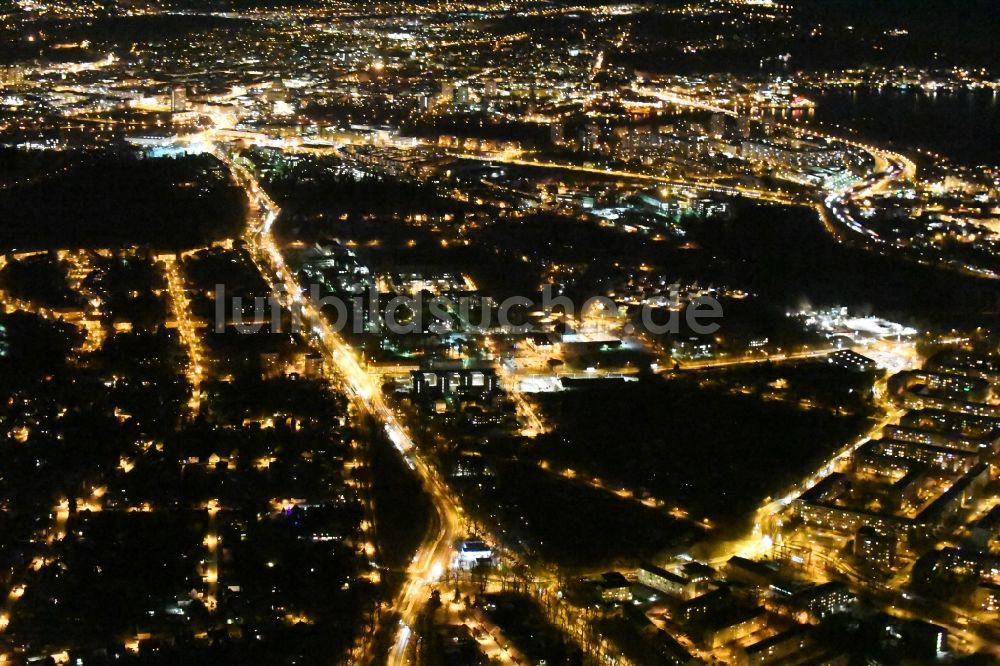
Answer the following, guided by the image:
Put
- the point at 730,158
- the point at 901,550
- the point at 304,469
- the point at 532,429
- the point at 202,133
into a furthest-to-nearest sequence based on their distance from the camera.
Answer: the point at 202,133, the point at 730,158, the point at 532,429, the point at 304,469, the point at 901,550

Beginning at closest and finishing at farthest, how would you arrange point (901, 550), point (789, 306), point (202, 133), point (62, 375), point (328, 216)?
point (901, 550), point (62, 375), point (789, 306), point (328, 216), point (202, 133)

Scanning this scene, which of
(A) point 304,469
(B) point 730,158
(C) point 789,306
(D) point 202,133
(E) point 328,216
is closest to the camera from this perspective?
(A) point 304,469

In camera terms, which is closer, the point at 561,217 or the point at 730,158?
the point at 561,217

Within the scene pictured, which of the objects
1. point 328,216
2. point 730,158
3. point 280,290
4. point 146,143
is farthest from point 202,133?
point 280,290

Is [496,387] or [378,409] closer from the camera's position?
[378,409]

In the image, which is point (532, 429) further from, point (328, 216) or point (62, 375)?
point (328, 216)

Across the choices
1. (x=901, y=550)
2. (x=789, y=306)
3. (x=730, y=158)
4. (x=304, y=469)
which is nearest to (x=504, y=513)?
(x=304, y=469)

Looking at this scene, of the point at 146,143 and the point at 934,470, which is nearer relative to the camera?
the point at 934,470

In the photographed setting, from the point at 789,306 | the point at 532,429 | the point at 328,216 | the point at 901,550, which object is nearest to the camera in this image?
the point at 901,550

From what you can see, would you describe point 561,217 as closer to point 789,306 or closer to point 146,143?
point 789,306
